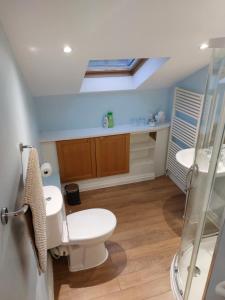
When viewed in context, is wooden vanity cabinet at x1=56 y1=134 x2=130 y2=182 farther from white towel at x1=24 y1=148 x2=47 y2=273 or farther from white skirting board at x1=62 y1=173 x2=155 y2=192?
white towel at x1=24 y1=148 x2=47 y2=273

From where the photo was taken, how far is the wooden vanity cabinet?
2900mm

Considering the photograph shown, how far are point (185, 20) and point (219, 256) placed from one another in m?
1.57

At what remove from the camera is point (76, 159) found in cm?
297

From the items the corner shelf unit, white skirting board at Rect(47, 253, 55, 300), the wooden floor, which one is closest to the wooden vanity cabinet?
the corner shelf unit

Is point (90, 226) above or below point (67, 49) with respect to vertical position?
below

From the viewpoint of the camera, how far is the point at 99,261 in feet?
7.22

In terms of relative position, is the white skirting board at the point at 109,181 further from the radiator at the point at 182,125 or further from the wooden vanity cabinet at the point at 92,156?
the radiator at the point at 182,125

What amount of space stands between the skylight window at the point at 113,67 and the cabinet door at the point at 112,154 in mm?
849

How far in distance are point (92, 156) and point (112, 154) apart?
0.29 metres

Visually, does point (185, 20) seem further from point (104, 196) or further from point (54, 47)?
point (104, 196)

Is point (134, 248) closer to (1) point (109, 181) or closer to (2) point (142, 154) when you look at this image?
(1) point (109, 181)

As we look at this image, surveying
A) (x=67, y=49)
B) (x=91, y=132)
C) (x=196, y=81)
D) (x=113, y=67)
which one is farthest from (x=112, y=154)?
(x=67, y=49)

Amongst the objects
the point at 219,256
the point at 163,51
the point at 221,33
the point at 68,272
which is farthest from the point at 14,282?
the point at 221,33

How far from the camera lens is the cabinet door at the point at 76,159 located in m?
2.87
